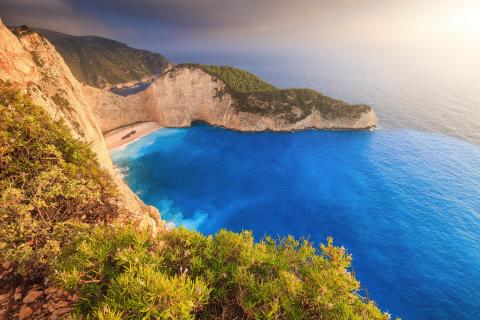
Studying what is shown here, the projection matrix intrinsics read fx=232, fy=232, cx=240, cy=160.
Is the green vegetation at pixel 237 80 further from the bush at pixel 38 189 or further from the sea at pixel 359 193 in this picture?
the bush at pixel 38 189

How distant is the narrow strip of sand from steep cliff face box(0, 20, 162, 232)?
92.4 feet

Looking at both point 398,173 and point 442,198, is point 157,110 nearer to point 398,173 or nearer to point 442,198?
point 398,173

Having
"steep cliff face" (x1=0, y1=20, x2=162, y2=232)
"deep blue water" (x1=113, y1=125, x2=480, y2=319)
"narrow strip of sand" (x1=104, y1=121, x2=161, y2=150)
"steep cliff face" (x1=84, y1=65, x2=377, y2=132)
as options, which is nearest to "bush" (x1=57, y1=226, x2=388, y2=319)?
"steep cliff face" (x1=0, y1=20, x2=162, y2=232)

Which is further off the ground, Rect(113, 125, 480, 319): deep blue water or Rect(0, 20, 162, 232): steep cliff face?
Rect(0, 20, 162, 232): steep cliff face

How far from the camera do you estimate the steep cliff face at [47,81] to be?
25.7m

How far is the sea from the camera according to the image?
3047cm

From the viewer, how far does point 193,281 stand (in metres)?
7.70

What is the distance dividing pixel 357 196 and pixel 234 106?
4929cm

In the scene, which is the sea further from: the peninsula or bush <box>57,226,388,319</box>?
bush <box>57,226,388,319</box>

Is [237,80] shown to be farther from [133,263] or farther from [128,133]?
[133,263]

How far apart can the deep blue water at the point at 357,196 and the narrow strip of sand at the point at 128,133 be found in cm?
391

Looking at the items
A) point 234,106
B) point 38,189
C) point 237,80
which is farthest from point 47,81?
Answer: point 237,80

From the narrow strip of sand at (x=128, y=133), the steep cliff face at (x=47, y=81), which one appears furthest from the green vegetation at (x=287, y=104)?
the steep cliff face at (x=47, y=81)

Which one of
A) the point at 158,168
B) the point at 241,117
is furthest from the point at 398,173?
the point at 158,168
